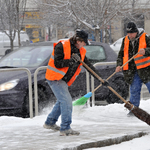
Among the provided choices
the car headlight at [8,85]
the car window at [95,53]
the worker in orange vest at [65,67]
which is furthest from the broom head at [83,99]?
the car window at [95,53]

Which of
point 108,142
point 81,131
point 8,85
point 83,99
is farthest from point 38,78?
point 108,142

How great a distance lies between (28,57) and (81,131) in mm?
3025

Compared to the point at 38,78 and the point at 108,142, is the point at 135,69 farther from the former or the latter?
the point at 108,142

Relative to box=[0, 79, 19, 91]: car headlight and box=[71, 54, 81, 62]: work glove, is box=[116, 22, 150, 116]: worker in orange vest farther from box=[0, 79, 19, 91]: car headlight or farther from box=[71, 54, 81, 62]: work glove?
box=[0, 79, 19, 91]: car headlight

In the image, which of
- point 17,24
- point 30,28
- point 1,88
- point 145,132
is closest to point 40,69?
point 1,88

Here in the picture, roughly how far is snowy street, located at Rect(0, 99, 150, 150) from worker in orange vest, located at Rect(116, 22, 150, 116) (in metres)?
0.65

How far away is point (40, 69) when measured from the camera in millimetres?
7199

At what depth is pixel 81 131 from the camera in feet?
18.7

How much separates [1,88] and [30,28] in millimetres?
29959

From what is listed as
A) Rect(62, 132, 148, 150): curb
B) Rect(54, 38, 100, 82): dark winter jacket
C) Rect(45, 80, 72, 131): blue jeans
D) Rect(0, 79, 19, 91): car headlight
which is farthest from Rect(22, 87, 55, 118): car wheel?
Rect(62, 132, 148, 150): curb

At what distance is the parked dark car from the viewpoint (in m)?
7.10

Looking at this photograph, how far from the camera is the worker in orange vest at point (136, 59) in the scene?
6457mm

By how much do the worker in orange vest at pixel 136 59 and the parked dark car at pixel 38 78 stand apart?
1445 mm

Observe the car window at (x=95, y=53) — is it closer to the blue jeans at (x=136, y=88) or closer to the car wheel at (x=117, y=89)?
the car wheel at (x=117, y=89)
